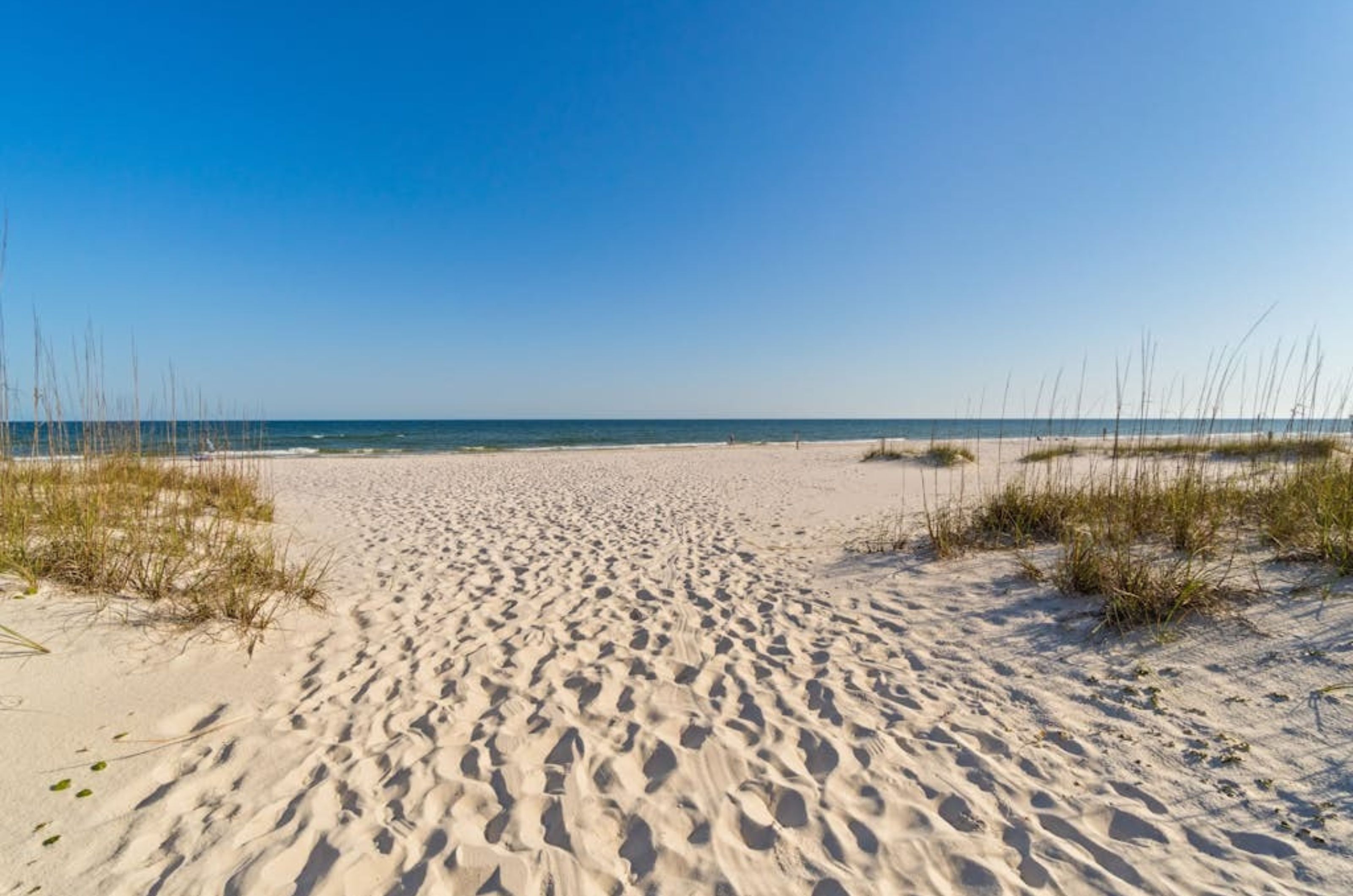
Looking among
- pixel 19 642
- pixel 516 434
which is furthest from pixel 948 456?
pixel 516 434

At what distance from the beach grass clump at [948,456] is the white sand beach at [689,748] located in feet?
37.0

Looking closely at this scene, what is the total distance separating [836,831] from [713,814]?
0.47 metres

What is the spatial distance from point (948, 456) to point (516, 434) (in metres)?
39.9

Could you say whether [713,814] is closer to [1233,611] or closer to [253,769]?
[253,769]

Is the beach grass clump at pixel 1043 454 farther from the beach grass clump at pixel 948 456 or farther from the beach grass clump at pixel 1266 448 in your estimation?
the beach grass clump at pixel 1266 448

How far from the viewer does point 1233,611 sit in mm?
3148

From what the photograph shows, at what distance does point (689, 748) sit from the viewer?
251 cm

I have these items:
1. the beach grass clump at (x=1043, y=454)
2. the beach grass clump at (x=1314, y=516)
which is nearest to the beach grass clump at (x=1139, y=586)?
the beach grass clump at (x=1314, y=516)

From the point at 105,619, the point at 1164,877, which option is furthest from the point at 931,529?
the point at 105,619

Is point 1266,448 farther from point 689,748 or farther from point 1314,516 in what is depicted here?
point 689,748

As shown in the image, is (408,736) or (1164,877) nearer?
(1164,877)

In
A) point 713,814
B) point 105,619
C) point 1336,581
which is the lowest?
point 713,814

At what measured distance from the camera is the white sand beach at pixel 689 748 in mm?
1824

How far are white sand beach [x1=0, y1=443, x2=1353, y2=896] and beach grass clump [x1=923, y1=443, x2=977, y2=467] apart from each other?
37.0 feet
